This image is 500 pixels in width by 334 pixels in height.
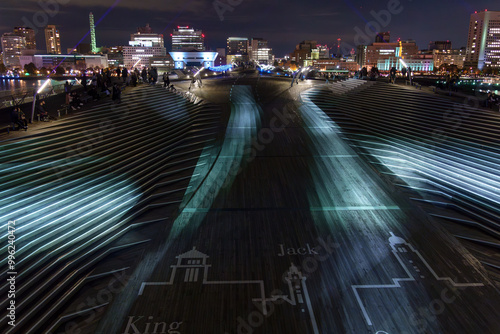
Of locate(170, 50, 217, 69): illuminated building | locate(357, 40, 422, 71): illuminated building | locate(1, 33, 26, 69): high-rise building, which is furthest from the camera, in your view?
locate(357, 40, 422, 71): illuminated building

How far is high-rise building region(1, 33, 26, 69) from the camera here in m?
84.4

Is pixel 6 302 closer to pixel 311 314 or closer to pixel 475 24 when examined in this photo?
pixel 311 314

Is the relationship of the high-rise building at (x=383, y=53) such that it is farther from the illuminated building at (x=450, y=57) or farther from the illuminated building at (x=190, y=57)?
the illuminated building at (x=190, y=57)

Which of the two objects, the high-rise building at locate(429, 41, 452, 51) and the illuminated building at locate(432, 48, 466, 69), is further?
the high-rise building at locate(429, 41, 452, 51)

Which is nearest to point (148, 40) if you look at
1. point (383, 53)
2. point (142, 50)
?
point (142, 50)

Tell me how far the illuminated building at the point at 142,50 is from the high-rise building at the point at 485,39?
10505 cm

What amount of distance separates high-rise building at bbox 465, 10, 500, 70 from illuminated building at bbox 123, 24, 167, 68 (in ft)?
345

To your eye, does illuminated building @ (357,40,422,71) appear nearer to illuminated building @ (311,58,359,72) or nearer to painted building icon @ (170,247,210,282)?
illuminated building @ (311,58,359,72)

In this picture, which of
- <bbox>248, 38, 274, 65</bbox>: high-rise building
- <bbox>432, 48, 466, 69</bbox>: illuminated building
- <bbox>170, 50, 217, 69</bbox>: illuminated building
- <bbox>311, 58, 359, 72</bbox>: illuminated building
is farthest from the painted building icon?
<bbox>248, 38, 274, 65</bbox>: high-rise building

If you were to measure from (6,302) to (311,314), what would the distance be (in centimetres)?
524

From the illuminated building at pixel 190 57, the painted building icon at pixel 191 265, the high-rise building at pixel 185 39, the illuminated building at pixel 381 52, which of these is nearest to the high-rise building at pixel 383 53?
the illuminated building at pixel 381 52

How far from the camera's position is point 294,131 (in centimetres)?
1647

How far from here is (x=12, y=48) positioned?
88.1 meters

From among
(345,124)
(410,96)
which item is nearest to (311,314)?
(345,124)
